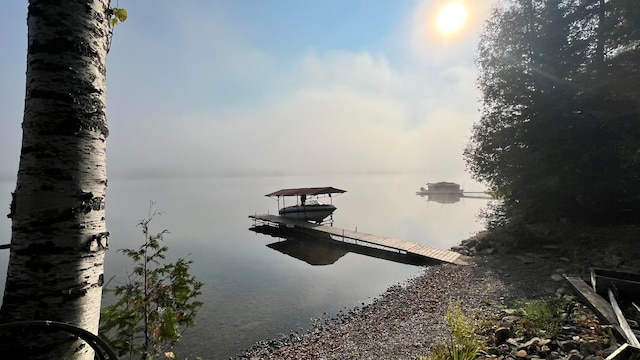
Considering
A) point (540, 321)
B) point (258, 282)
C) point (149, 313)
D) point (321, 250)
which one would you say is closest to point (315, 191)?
point (321, 250)

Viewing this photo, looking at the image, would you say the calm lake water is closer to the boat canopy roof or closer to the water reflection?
the water reflection

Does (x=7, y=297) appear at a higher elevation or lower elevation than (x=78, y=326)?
higher

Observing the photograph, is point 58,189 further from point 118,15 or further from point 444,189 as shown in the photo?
point 444,189

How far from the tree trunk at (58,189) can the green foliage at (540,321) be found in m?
6.78

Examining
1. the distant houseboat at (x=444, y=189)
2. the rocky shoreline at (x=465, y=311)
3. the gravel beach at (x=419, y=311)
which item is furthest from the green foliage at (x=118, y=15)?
the distant houseboat at (x=444, y=189)

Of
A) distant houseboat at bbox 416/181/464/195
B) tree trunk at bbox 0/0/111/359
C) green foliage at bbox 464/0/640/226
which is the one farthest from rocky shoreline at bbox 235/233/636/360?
distant houseboat at bbox 416/181/464/195

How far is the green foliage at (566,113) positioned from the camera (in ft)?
39.3

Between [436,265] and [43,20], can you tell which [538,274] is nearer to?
[436,265]

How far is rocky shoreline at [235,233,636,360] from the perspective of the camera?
16.2ft

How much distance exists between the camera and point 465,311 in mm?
8219

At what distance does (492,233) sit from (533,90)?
7434 mm

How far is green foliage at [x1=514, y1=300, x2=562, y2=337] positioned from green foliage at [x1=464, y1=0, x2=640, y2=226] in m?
8.94

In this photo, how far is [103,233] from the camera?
1.58 m

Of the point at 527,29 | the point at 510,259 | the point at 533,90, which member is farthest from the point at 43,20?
the point at 527,29
